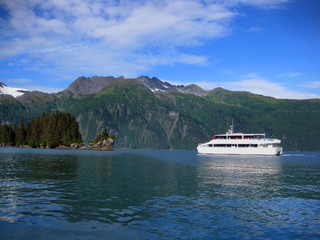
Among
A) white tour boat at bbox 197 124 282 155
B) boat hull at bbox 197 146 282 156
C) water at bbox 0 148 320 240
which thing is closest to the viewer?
water at bbox 0 148 320 240

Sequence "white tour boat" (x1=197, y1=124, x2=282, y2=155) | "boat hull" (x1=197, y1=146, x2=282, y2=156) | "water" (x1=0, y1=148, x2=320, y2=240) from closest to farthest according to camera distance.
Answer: "water" (x1=0, y1=148, x2=320, y2=240)
"boat hull" (x1=197, y1=146, x2=282, y2=156)
"white tour boat" (x1=197, y1=124, x2=282, y2=155)

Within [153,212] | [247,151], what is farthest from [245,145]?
[153,212]

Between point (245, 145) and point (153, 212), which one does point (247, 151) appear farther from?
point (153, 212)

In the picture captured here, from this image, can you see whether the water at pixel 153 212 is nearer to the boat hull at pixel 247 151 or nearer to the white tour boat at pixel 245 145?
the boat hull at pixel 247 151

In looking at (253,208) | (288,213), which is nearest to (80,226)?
(253,208)

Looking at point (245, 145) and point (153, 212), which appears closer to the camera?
point (153, 212)

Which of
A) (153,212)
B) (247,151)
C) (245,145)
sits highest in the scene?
(245,145)

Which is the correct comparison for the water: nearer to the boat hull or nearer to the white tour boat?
the boat hull

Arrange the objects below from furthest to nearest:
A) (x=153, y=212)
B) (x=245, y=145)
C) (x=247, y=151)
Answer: (x=245, y=145) < (x=247, y=151) < (x=153, y=212)

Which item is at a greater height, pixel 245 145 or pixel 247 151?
pixel 245 145

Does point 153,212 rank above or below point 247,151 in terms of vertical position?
above

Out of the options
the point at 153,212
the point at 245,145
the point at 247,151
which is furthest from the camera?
the point at 245,145

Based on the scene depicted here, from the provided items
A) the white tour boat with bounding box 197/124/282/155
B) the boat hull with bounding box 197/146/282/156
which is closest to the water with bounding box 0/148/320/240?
the boat hull with bounding box 197/146/282/156

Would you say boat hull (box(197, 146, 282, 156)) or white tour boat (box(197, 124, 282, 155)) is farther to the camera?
white tour boat (box(197, 124, 282, 155))
